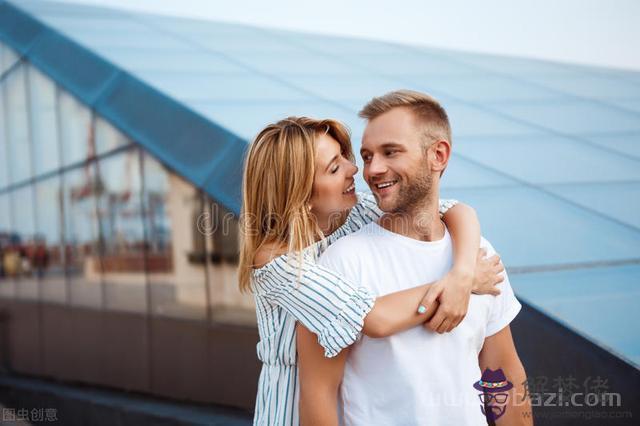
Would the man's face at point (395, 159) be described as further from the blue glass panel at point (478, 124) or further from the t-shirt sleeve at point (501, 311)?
the blue glass panel at point (478, 124)

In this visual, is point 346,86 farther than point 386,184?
Yes

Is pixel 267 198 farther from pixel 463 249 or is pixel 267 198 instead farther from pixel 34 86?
pixel 34 86

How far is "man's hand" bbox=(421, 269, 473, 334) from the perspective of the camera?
7.64 feet

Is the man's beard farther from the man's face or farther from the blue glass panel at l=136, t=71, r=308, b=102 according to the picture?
the blue glass panel at l=136, t=71, r=308, b=102

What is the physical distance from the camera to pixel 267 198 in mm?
2635

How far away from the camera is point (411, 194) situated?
8.35 ft

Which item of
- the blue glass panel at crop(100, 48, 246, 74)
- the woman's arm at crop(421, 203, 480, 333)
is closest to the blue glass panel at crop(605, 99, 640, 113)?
the blue glass panel at crop(100, 48, 246, 74)

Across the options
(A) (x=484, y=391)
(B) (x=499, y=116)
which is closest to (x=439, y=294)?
(A) (x=484, y=391)

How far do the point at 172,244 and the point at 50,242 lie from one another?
16.9 ft

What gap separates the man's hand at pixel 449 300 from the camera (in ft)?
7.64

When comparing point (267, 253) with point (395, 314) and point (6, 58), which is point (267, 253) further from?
point (6, 58)

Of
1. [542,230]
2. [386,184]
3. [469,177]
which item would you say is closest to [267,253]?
[386,184]

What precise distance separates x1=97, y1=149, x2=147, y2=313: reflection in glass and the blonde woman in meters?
7.34

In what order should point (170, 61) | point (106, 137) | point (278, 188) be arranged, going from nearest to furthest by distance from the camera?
point (278, 188) < point (170, 61) < point (106, 137)
